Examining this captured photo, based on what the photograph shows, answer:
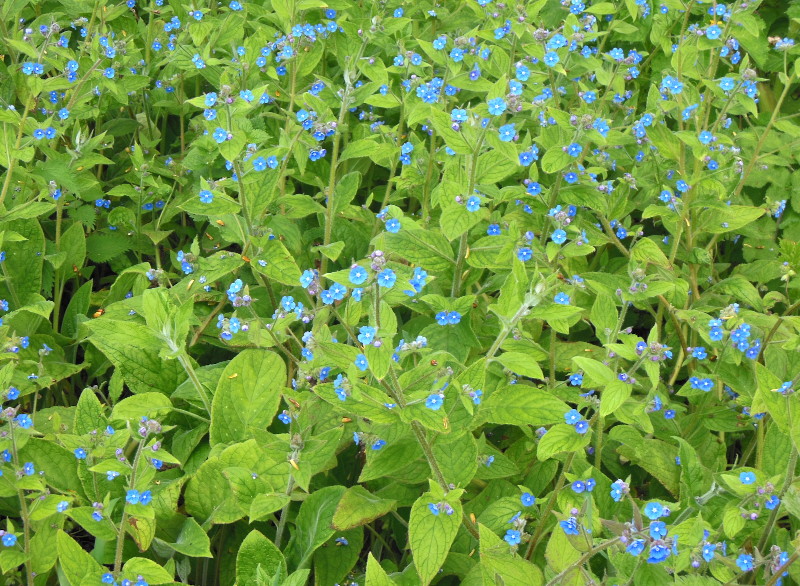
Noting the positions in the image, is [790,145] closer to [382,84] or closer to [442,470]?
[382,84]

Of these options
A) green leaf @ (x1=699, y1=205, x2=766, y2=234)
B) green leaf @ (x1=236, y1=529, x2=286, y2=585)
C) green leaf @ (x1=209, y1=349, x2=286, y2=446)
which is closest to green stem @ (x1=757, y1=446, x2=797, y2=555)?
green leaf @ (x1=699, y1=205, x2=766, y2=234)

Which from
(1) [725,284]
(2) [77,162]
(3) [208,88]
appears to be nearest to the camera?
(1) [725,284]

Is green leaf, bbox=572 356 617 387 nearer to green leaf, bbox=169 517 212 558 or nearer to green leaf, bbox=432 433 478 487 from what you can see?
green leaf, bbox=432 433 478 487

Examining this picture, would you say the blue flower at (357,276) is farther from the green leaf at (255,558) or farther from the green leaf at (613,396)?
the green leaf at (255,558)

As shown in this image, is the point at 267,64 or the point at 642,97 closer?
the point at 267,64

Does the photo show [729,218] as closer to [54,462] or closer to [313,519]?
[313,519]

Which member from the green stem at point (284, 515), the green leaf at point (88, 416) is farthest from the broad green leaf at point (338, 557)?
the green leaf at point (88, 416)

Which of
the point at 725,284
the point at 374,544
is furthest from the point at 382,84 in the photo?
the point at 374,544
